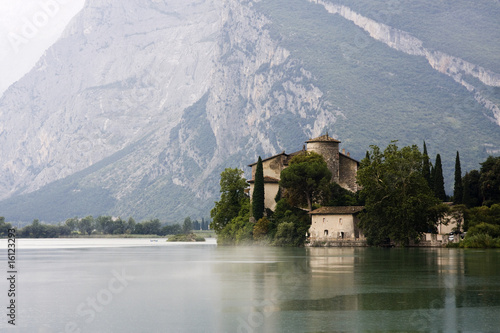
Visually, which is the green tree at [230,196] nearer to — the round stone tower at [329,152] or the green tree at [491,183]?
the round stone tower at [329,152]

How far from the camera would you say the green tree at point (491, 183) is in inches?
3029

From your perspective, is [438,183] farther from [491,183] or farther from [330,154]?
[330,154]

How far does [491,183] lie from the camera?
253 feet

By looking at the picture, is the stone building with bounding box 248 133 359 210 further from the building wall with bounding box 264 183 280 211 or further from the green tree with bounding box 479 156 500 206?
the green tree with bounding box 479 156 500 206

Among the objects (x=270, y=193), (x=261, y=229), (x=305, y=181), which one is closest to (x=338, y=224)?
(x=305, y=181)

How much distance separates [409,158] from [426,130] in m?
121

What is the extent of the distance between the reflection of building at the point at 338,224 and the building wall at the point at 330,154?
12157 millimetres

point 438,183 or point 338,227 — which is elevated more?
→ point 438,183

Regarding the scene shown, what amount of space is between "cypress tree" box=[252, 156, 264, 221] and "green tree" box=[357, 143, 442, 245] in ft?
45.7

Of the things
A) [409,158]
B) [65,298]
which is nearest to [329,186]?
[409,158]

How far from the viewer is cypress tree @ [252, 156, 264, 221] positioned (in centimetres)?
8156

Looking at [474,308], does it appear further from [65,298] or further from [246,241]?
[246,241]

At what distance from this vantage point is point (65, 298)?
84.0 ft

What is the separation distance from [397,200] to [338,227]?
27.7ft
